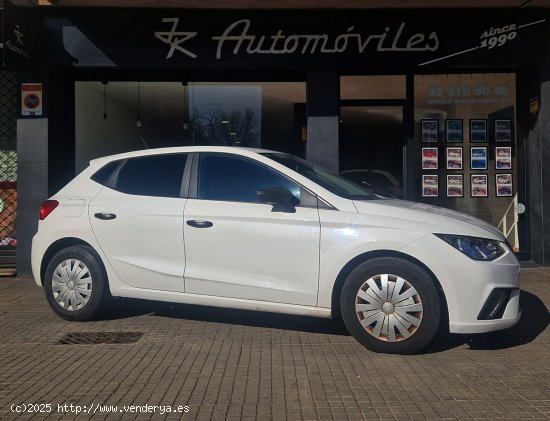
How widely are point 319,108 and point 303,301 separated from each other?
16.9 ft

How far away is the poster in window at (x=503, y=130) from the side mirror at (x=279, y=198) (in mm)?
6122

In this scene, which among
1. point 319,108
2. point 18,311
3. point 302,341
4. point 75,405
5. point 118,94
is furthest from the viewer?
point 118,94

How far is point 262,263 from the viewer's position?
5.61 meters

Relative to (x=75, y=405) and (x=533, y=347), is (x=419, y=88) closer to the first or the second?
(x=533, y=347)

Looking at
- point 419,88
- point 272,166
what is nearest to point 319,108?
point 419,88

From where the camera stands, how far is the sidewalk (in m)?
4.10

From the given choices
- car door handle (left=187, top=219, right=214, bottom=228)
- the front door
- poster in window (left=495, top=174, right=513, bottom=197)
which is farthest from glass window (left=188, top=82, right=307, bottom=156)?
car door handle (left=187, top=219, right=214, bottom=228)

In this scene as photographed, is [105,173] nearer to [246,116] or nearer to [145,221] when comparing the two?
[145,221]

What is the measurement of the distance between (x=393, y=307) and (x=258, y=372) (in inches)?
49.1

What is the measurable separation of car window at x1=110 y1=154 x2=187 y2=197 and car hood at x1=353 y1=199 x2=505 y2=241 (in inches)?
73.7

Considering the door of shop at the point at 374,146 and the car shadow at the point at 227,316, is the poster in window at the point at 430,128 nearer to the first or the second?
the door of shop at the point at 374,146

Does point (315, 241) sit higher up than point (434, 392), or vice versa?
point (315, 241)

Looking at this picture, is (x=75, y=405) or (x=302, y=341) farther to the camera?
(x=302, y=341)

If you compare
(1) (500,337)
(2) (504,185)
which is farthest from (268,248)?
(2) (504,185)
